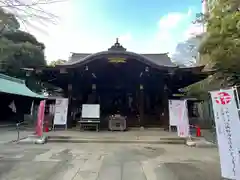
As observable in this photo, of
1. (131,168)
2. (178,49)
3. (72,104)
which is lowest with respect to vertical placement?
(131,168)

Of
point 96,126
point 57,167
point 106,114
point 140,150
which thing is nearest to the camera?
point 57,167

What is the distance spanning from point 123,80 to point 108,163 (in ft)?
26.9

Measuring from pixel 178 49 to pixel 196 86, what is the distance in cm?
5242

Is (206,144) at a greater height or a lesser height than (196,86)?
lesser

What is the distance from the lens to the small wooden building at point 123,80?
11.2m

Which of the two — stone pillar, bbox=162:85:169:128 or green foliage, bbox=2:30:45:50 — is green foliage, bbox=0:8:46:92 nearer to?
green foliage, bbox=2:30:45:50

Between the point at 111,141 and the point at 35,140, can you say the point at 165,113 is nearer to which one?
the point at 111,141

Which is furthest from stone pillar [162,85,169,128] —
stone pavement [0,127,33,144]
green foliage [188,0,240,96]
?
stone pavement [0,127,33,144]

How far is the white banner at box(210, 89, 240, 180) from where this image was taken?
361cm

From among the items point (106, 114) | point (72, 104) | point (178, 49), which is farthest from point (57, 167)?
point (178, 49)

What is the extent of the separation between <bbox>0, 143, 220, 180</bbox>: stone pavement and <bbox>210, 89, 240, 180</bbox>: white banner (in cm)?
86

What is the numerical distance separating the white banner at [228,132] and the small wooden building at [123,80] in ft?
23.8

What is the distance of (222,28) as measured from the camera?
7.30m

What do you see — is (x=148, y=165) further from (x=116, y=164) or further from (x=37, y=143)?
(x=37, y=143)
